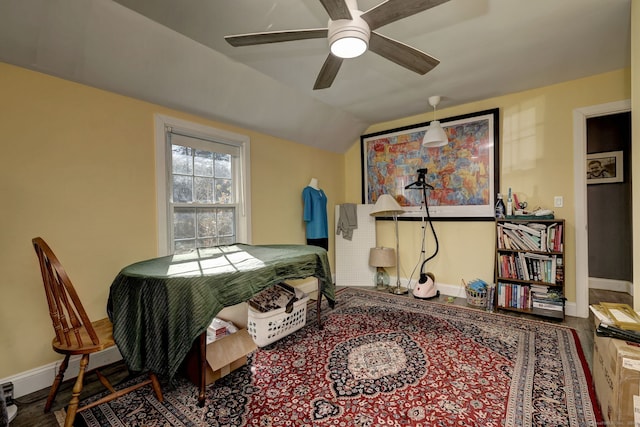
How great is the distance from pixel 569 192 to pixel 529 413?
8.07ft

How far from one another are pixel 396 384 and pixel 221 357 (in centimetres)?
116

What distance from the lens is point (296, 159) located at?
12.4 ft

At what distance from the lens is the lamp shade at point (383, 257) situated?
383 centimetres

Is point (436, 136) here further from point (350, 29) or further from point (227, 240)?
point (227, 240)

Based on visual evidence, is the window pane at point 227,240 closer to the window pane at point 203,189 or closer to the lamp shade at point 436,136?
the window pane at point 203,189

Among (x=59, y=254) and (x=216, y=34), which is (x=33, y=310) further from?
(x=216, y=34)

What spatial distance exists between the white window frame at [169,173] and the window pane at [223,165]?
11 centimetres

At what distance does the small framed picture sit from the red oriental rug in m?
2.72

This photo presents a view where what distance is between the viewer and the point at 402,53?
65.3 inches

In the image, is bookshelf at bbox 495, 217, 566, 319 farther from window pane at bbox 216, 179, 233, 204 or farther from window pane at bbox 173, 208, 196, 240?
window pane at bbox 173, 208, 196, 240

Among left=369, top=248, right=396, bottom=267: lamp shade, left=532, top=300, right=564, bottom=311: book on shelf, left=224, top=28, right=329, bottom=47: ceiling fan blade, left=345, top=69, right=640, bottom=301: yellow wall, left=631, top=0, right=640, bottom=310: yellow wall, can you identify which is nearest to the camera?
left=224, top=28, right=329, bottom=47: ceiling fan blade

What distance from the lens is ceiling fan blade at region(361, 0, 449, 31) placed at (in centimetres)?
125

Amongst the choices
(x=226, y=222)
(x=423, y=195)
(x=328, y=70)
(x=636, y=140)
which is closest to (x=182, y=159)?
(x=226, y=222)

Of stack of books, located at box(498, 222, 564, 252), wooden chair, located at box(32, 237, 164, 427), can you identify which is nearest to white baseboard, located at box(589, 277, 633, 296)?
stack of books, located at box(498, 222, 564, 252)
